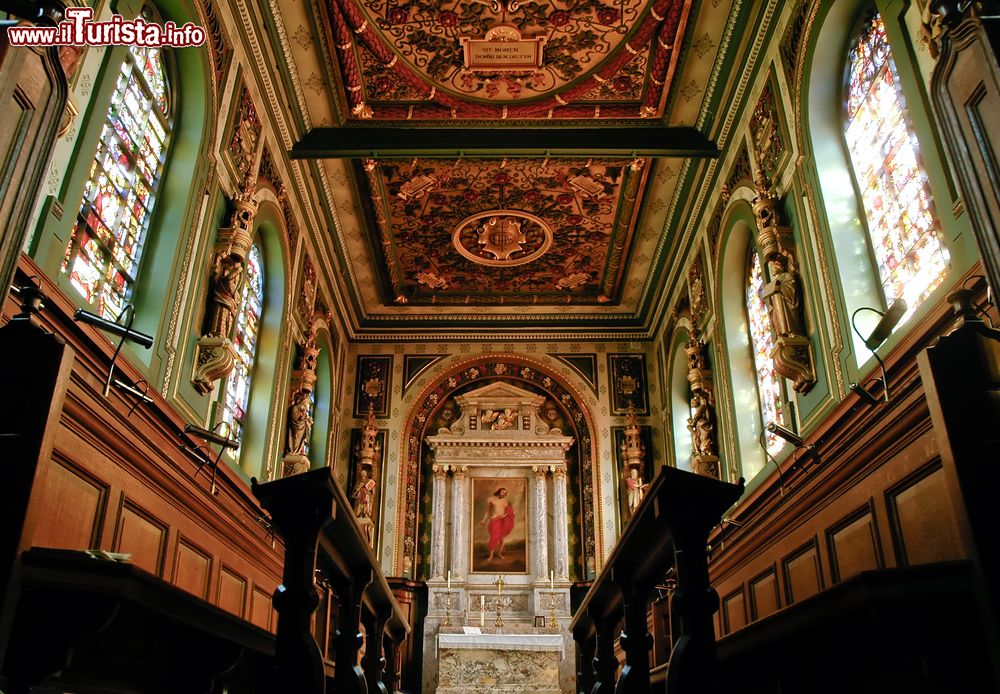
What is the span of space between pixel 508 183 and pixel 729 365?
4.15 metres

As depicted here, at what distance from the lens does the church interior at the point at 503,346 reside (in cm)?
372

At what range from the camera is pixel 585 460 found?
14828mm

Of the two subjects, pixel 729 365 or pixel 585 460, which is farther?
pixel 585 460

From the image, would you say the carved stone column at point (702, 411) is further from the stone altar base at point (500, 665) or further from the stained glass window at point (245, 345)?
the stained glass window at point (245, 345)

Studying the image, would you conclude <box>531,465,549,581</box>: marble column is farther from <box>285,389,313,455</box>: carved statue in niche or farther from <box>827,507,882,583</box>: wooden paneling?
<box>827,507,882,583</box>: wooden paneling

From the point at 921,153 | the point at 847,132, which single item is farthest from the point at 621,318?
the point at 921,153

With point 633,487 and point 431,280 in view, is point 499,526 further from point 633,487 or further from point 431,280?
→ point 431,280

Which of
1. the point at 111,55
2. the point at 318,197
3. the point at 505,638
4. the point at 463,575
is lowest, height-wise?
the point at 505,638

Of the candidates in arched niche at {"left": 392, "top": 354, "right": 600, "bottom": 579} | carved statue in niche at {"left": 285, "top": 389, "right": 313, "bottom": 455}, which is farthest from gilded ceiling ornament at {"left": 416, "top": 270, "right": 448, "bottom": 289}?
carved statue in niche at {"left": 285, "top": 389, "right": 313, "bottom": 455}

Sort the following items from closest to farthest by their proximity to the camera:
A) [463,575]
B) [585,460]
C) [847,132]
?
[847,132]
[463,575]
[585,460]

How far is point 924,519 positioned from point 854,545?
1.07 m

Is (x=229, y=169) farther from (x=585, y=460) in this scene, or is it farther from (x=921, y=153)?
(x=585, y=460)

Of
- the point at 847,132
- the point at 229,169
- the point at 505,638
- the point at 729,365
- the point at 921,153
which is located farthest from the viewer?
the point at 505,638

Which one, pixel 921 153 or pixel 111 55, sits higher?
pixel 111 55
